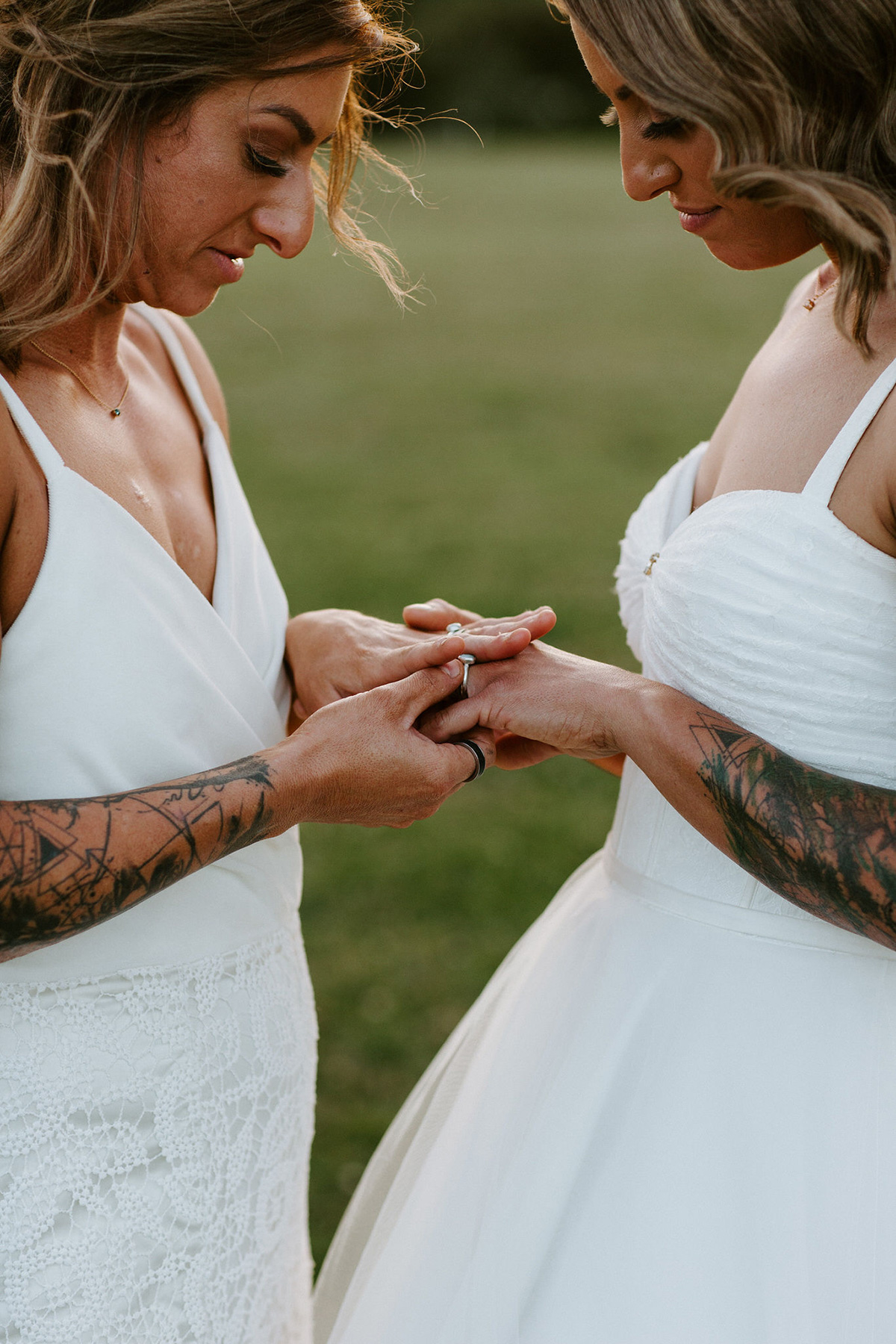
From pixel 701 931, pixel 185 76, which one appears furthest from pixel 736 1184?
pixel 185 76

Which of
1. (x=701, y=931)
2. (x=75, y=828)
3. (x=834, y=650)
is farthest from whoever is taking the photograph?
(x=701, y=931)

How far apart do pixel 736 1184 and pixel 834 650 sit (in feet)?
2.82

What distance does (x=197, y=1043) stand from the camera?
207 centimetres

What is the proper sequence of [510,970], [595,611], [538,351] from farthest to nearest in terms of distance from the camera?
[538,351] → [595,611] → [510,970]

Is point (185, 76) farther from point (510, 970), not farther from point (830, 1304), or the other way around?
point (830, 1304)

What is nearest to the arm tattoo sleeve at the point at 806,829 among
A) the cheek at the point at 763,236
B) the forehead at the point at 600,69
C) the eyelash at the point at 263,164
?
the cheek at the point at 763,236

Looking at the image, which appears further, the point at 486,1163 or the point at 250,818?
the point at 486,1163

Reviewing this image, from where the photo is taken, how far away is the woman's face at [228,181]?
6.76 ft

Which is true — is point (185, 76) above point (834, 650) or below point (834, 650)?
above

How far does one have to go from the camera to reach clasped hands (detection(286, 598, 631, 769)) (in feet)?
7.38

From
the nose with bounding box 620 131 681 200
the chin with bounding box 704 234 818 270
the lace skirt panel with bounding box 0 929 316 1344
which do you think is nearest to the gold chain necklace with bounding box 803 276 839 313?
the chin with bounding box 704 234 818 270

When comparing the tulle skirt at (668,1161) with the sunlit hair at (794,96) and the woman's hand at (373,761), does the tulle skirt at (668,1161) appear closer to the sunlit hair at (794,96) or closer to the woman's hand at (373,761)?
the woman's hand at (373,761)

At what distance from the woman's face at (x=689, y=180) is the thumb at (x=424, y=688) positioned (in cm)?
89

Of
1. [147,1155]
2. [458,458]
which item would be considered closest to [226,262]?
[147,1155]
